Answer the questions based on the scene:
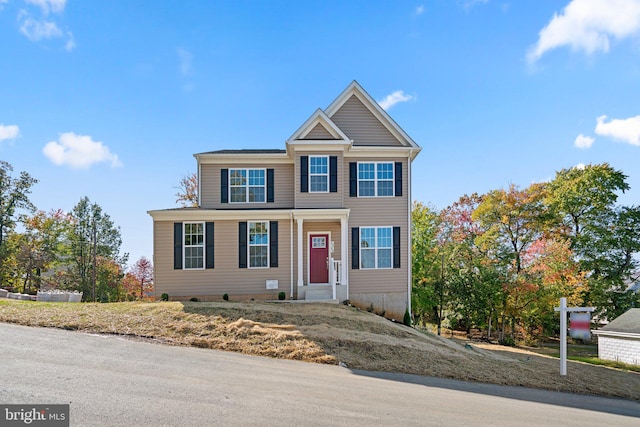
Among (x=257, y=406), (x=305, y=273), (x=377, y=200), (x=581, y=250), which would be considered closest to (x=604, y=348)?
(x=581, y=250)

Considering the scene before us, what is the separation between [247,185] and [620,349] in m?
21.6

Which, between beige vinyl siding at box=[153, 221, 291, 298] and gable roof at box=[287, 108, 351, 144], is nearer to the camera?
beige vinyl siding at box=[153, 221, 291, 298]

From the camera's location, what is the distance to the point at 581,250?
97.5 feet

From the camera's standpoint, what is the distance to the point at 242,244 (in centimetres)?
1661

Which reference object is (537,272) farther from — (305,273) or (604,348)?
(305,273)

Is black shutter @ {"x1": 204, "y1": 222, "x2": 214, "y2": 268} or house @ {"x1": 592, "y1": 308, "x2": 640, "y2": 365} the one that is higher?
black shutter @ {"x1": 204, "y1": 222, "x2": 214, "y2": 268}

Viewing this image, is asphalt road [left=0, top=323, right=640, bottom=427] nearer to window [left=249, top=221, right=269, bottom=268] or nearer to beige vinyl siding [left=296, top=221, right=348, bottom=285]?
window [left=249, top=221, right=269, bottom=268]

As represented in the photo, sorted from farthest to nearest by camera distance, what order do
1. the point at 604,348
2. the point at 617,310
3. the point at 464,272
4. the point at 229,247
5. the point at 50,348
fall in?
the point at 617,310, the point at 464,272, the point at 604,348, the point at 229,247, the point at 50,348

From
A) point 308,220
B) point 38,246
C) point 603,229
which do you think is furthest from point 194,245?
point 603,229

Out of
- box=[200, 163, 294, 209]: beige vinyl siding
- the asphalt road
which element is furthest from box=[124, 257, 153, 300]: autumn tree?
Answer: the asphalt road

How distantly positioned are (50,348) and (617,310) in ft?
107

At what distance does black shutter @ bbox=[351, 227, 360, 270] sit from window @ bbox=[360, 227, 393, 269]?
6.9 inches

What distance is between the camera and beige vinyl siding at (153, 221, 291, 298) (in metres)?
16.3

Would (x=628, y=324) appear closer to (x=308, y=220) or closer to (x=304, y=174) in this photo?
(x=308, y=220)
